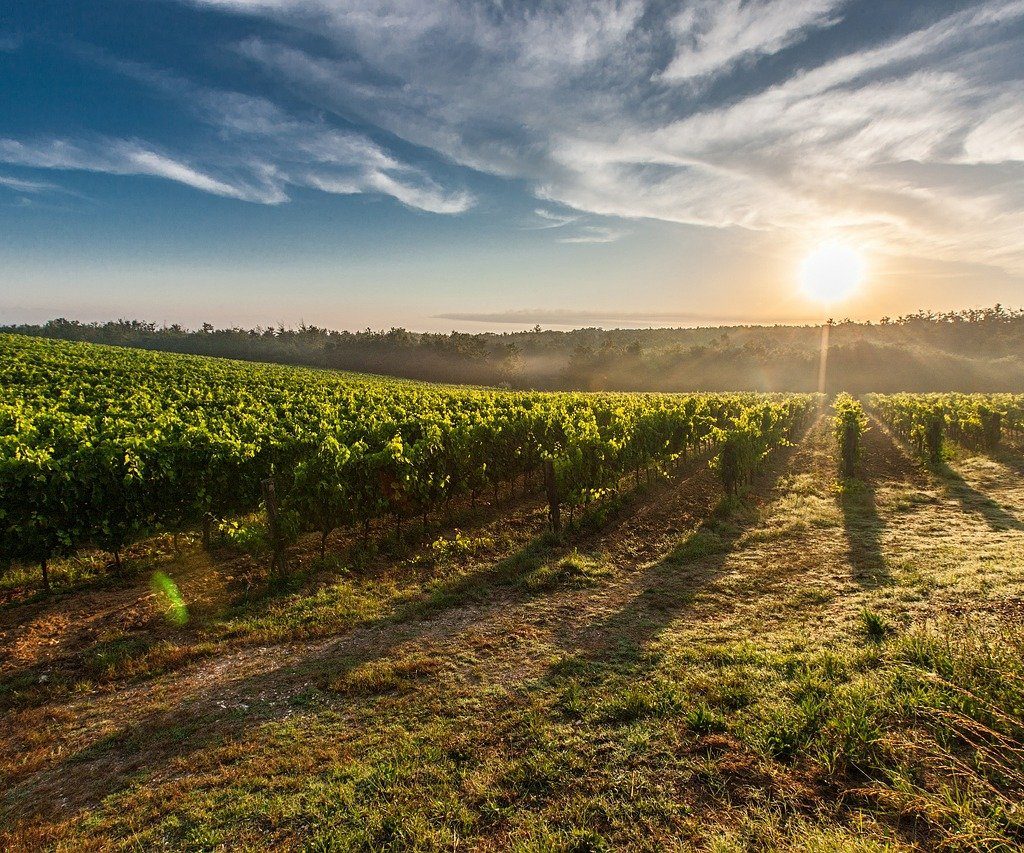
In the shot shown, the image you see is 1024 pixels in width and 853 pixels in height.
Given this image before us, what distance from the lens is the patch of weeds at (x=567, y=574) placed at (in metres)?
8.84

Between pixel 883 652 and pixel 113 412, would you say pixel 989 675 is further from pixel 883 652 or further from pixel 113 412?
pixel 113 412

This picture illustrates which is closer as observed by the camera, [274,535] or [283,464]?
[274,535]

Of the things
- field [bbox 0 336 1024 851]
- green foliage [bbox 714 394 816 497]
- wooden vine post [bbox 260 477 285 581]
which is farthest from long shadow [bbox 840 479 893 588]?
wooden vine post [bbox 260 477 285 581]

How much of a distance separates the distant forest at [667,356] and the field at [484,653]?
6594 centimetres

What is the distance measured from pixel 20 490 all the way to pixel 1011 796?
1250cm

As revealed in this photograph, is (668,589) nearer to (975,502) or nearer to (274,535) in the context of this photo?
(274,535)

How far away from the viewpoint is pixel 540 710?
521 cm

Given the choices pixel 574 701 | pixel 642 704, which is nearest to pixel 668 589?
pixel 642 704

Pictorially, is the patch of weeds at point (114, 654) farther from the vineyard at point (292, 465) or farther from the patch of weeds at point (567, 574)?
the patch of weeds at point (567, 574)

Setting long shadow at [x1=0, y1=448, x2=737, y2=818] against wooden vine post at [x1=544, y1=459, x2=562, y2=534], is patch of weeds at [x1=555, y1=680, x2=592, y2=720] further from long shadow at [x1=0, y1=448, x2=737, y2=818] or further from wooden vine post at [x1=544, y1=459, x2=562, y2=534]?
wooden vine post at [x1=544, y1=459, x2=562, y2=534]

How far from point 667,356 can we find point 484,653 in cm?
8904

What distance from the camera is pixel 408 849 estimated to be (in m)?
3.59

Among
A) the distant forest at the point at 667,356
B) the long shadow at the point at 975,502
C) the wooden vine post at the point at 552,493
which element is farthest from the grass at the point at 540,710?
the distant forest at the point at 667,356

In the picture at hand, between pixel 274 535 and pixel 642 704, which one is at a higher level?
pixel 274 535
